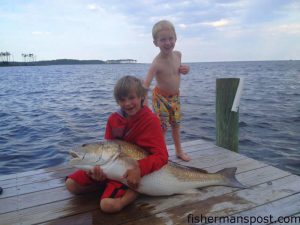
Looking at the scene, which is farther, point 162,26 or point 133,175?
point 162,26

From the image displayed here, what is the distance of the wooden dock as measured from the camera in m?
3.22

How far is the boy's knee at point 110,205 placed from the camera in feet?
10.9

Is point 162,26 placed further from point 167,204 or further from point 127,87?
point 167,204

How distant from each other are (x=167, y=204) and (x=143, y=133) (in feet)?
2.74

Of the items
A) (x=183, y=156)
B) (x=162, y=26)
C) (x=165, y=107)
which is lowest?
(x=183, y=156)

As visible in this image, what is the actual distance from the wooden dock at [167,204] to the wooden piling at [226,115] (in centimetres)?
131

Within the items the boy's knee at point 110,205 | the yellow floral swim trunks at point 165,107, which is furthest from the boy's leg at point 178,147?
the boy's knee at point 110,205

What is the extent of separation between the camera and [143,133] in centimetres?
357

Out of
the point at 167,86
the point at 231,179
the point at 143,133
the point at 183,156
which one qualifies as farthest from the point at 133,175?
the point at 167,86

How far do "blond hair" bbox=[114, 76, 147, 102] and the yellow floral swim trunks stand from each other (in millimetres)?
1541

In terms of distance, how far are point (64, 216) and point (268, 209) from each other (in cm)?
217

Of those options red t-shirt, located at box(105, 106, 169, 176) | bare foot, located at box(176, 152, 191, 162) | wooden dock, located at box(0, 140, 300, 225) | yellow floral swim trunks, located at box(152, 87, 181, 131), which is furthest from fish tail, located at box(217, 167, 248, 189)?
yellow floral swim trunks, located at box(152, 87, 181, 131)

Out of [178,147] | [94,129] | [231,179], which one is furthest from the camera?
[94,129]

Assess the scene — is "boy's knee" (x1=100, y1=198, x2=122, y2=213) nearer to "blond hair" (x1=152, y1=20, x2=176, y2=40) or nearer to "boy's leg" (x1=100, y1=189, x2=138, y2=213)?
"boy's leg" (x1=100, y1=189, x2=138, y2=213)
